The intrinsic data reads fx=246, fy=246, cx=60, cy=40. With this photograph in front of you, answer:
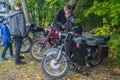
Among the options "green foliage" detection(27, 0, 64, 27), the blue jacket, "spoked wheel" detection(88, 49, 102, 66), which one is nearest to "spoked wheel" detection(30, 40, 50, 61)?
the blue jacket

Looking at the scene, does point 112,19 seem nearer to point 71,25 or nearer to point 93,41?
point 93,41

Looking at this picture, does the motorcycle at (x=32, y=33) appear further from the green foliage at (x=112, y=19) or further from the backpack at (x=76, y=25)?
the green foliage at (x=112, y=19)

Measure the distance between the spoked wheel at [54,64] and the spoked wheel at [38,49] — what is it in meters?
1.57

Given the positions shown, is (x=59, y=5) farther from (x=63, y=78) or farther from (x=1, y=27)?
(x=63, y=78)

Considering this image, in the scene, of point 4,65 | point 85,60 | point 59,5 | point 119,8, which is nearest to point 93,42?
point 85,60

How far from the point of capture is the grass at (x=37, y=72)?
648 cm

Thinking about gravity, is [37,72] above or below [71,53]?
below

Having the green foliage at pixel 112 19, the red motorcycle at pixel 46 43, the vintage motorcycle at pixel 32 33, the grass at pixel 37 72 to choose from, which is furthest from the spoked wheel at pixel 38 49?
the green foliage at pixel 112 19

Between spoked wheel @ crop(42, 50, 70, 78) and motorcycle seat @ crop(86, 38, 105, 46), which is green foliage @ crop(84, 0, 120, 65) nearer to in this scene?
motorcycle seat @ crop(86, 38, 105, 46)

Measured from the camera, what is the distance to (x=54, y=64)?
6.27 m

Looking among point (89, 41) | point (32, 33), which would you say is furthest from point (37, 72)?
point (32, 33)

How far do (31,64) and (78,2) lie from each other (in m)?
3.46

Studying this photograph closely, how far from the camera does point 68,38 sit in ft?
21.2

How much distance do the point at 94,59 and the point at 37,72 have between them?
68.4 inches
